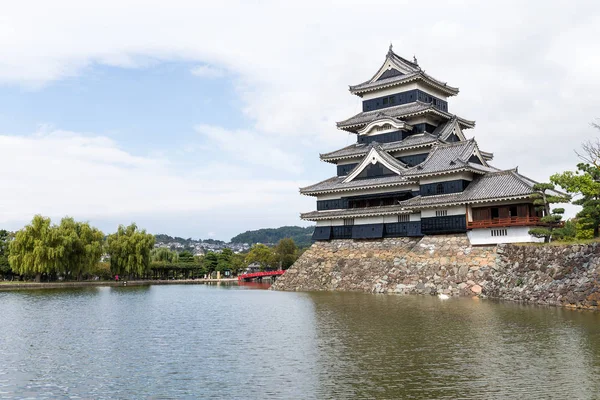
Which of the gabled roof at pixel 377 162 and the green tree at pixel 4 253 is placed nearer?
the gabled roof at pixel 377 162

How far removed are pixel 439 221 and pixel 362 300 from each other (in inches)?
412

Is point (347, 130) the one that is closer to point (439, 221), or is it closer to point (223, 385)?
point (439, 221)

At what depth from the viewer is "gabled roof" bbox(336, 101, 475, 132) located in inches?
1906

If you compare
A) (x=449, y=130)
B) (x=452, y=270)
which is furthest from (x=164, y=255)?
(x=452, y=270)

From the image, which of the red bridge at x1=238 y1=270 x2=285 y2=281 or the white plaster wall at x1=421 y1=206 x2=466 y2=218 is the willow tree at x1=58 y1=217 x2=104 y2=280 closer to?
the red bridge at x1=238 y1=270 x2=285 y2=281

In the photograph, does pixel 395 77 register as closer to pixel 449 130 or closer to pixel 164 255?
pixel 449 130

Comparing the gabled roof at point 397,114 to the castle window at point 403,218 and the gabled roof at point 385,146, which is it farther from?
the castle window at point 403,218

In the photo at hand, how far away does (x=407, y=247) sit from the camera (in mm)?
43156

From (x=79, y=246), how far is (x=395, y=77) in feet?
125

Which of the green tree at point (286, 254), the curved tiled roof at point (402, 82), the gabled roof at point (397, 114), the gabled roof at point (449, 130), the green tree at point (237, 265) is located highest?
the curved tiled roof at point (402, 82)

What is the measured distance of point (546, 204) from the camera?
35344mm

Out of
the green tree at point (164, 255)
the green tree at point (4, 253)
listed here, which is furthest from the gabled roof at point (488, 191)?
the green tree at point (164, 255)

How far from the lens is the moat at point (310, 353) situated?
1347 cm

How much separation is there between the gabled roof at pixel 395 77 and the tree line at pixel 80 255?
110 feet
